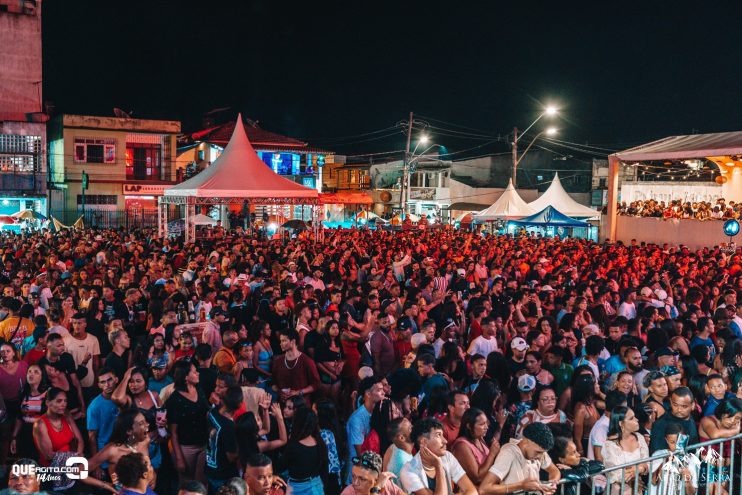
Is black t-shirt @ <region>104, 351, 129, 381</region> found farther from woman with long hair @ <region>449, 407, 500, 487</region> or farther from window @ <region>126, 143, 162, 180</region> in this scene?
window @ <region>126, 143, 162, 180</region>

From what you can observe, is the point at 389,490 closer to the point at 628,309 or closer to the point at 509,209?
the point at 628,309

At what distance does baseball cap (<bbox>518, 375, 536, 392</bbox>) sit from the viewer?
6.18 metres

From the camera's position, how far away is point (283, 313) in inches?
341

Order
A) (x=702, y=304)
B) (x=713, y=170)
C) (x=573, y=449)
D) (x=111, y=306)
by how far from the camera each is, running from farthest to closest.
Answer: (x=713, y=170) → (x=702, y=304) → (x=111, y=306) → (x=573, y=449)

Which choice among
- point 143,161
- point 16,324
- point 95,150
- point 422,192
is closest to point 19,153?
point 95,150

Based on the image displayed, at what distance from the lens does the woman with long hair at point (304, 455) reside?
15.1 ft

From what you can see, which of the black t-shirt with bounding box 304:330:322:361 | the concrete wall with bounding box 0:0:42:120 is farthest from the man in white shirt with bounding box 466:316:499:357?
the concrete wall with bounding box 0:0:42:120

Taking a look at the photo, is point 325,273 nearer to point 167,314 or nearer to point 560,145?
point 167,314

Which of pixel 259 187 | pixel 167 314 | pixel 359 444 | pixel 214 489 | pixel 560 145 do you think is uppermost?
pixel 560 145

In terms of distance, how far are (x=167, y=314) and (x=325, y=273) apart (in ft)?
15.9

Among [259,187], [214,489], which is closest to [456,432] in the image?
[214,489]

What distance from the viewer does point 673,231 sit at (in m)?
25.0

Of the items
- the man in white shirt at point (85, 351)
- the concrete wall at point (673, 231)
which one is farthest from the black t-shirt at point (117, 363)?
the concrete wall at point (673, 231)

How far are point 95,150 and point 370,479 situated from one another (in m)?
34.4
